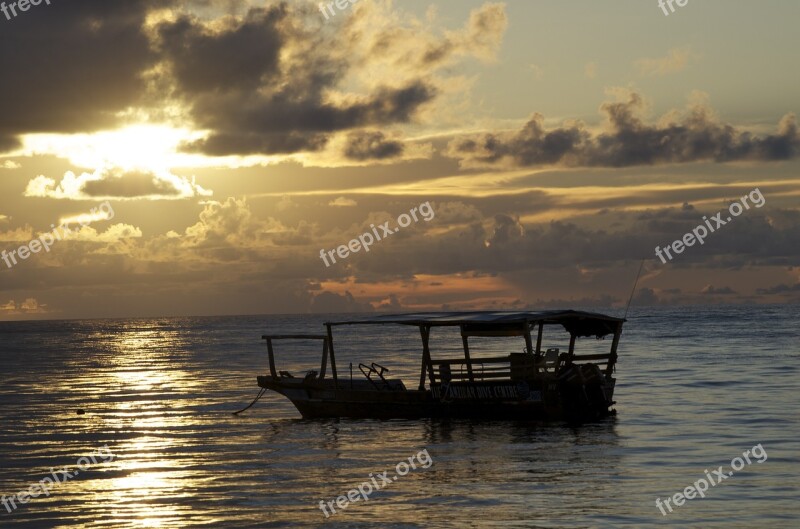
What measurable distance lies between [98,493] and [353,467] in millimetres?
6345

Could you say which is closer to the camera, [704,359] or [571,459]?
[571,459]

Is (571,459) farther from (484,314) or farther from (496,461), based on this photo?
(484,314)

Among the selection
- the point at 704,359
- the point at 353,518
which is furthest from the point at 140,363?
the point at 353,518

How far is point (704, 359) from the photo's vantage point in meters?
71.6
